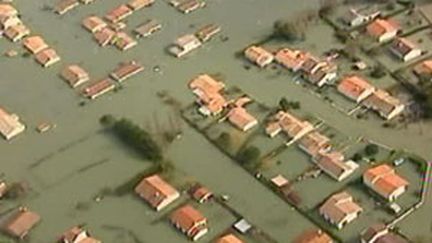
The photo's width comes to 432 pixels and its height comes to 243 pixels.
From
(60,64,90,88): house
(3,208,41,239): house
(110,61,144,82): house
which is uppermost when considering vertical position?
(60,64,90,88): house

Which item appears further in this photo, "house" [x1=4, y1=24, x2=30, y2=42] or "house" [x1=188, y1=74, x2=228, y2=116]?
"house" [x1=4, y1=24, x2=30, y2=42]

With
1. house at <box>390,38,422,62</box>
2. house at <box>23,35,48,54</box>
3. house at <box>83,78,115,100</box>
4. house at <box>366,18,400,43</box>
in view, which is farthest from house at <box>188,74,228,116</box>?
house at <box>23,35,48,54</box>

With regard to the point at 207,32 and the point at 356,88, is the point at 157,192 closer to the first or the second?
the point at 356,88

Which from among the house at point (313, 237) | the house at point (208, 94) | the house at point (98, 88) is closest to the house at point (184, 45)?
the house at point (208, 94)

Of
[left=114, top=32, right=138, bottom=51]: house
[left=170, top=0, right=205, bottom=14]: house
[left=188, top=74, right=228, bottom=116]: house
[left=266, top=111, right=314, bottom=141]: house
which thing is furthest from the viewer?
[left=170, top=0, right=205, bottom=14]: house

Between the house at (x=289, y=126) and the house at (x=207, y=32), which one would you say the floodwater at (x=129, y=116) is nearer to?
the house at (x=207, y=32)

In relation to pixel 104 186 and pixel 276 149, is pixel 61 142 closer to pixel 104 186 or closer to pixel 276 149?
pixel 104 186

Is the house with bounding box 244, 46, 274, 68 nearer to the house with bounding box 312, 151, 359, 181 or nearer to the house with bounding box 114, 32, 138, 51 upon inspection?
the house with bounding box 114, 32, 138, 51
